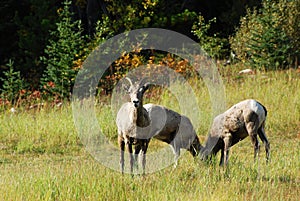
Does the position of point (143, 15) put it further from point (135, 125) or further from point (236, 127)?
point (135, 125)

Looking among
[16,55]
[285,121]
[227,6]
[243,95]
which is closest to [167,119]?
[285,121]

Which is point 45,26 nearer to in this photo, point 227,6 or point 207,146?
point 227,6

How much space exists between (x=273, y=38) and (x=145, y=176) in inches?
360

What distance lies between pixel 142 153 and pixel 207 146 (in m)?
1.35

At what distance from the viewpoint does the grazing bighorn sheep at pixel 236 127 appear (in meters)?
7.54

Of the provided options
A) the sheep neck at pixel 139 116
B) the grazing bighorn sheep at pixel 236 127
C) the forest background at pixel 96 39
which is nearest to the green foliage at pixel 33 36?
the forest background at pixel 96 39

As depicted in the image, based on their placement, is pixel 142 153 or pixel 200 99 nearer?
pixel 142 153

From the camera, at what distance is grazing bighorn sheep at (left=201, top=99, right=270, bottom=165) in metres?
7.54

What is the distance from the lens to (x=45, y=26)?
15641 millimetres

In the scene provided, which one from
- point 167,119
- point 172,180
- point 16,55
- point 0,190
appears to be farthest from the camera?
point 16,55

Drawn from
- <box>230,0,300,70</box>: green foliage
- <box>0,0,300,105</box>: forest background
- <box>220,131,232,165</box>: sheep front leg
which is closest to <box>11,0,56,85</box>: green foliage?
<box>0,0,300,105</box>: forest background

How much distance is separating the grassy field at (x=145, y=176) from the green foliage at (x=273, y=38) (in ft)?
5.60

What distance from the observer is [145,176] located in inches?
265

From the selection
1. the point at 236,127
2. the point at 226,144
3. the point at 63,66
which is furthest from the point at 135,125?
the point at 63,66
